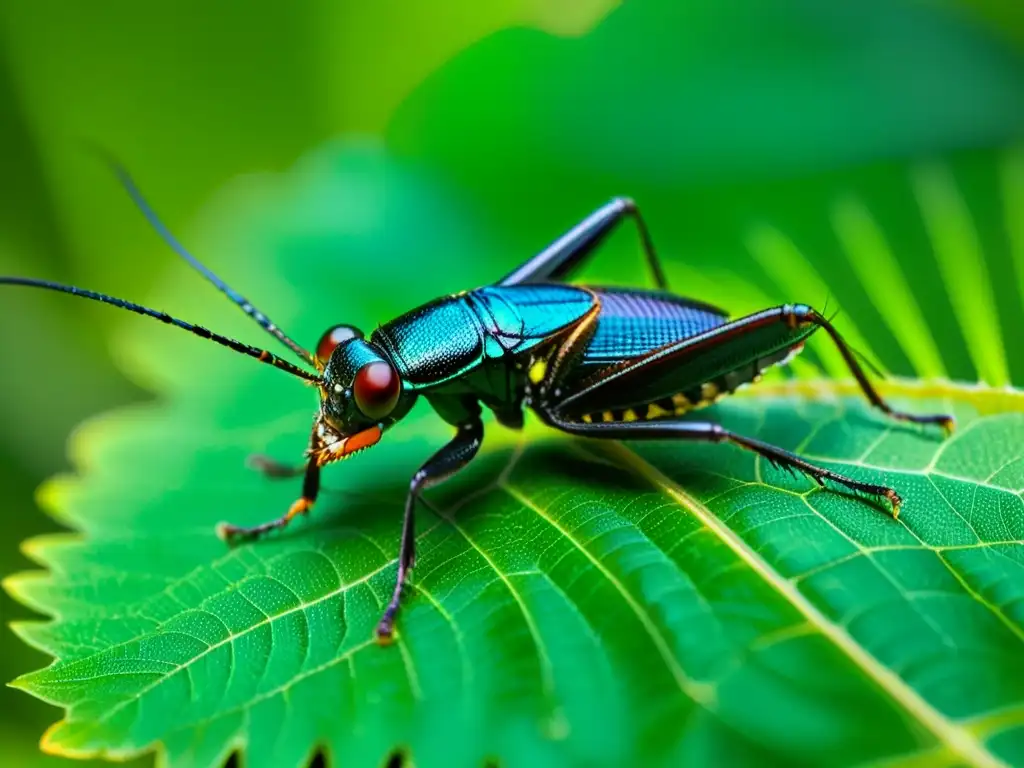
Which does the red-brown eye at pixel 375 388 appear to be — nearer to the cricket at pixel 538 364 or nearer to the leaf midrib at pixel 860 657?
the cricket at pixel 538 364

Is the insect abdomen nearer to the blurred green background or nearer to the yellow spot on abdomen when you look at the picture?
the yellow spot on abdomen

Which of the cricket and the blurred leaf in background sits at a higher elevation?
the blurred leaf in background

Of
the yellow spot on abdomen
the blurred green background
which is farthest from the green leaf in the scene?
the blurred green background

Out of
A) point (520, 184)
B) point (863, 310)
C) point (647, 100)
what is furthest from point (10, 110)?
point (863, 310)

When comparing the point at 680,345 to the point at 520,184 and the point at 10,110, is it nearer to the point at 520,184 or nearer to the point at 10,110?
the point at 520,184

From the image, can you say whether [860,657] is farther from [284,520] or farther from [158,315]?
A: [158,315]

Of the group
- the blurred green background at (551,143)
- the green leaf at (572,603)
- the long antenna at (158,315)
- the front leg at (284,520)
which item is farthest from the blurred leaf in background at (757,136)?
the long antenna at (158,315)
